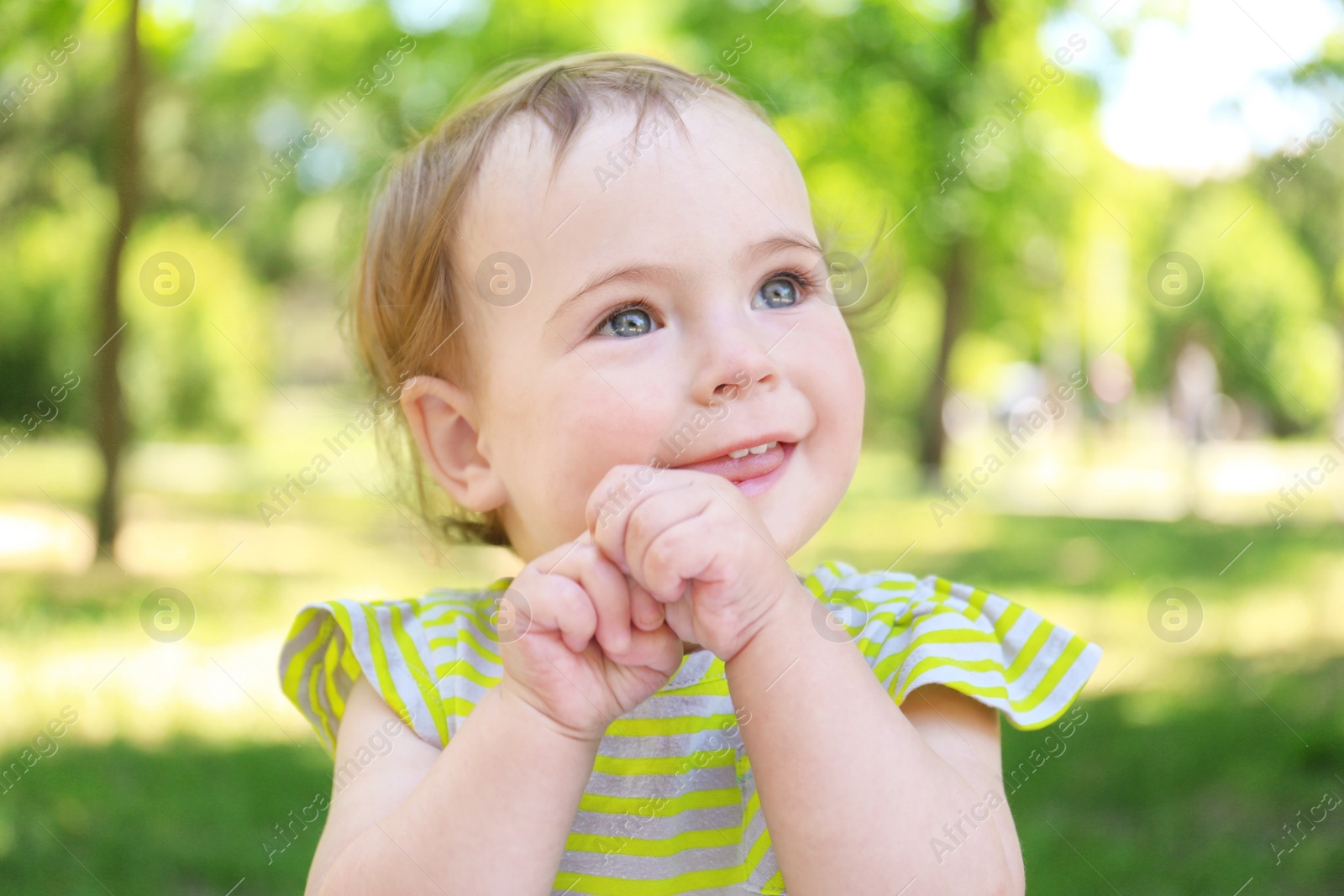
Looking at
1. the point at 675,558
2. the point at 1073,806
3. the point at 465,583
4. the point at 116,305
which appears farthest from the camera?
the point at 465,583

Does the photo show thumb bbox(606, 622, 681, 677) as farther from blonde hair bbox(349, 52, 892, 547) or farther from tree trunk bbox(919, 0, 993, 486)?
tree trunk bbox(919, 0, 993, 486)

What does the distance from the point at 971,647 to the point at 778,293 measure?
1.75ft

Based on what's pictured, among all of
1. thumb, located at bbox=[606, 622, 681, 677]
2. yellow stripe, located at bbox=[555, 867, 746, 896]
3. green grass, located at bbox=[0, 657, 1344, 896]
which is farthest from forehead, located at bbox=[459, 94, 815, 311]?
green grass, located at bbox=[0, 657, 1344, 896]

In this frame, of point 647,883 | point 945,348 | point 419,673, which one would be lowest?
point 647,883

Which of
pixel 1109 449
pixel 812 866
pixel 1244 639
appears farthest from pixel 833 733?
pixel 1109 449

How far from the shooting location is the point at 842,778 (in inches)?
45.3

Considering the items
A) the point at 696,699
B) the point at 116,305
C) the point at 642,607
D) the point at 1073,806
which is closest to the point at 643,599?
the point at 642,607

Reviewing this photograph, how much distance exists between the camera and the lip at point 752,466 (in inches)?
54.8

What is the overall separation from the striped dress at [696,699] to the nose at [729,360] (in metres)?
0.31

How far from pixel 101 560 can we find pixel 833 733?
6.51 metres

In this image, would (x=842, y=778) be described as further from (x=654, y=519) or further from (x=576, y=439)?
(x=576, y=439)

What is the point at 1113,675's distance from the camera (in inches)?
176

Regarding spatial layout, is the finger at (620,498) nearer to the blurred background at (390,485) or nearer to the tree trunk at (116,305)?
the blurred background at (390,485)

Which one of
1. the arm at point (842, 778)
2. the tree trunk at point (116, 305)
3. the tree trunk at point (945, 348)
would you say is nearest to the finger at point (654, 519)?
the arm at point (842, 778)
